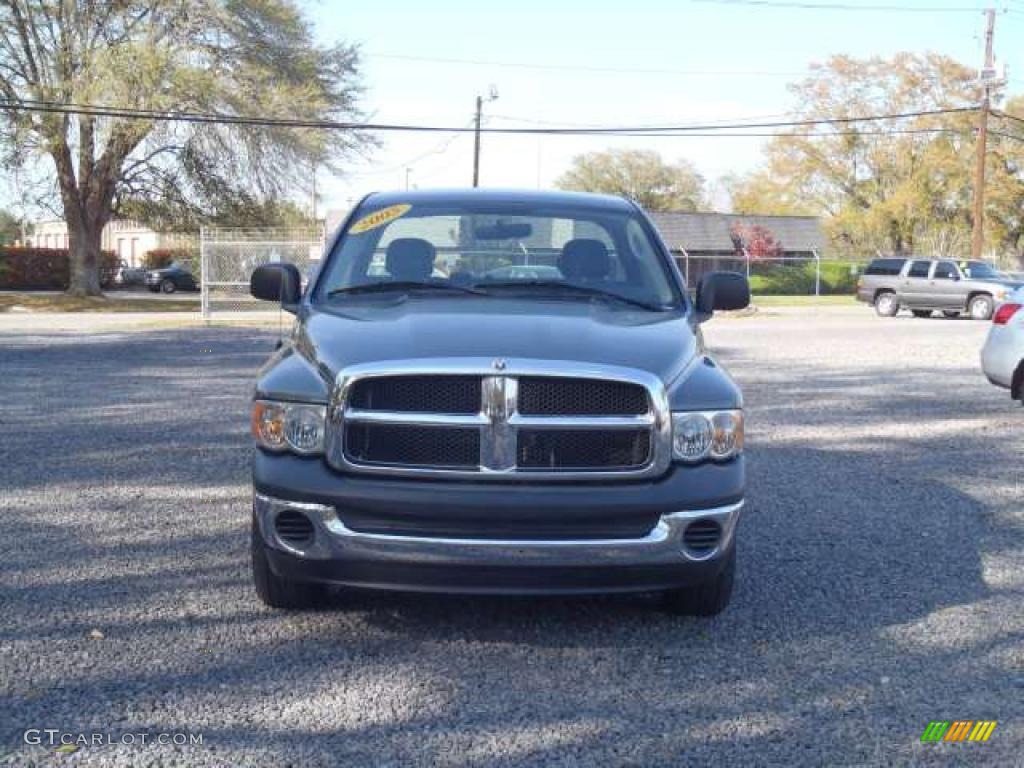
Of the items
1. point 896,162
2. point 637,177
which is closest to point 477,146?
point 896,162

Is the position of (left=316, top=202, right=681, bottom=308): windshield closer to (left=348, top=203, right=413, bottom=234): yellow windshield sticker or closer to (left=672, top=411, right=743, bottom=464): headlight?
(left=348, top=203, right=413, bottom=234): yellow windshield sticker

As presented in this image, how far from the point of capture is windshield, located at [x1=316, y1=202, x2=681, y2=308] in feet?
17.8

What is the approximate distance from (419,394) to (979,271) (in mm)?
30669

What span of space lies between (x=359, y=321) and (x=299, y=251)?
2215 centimetres

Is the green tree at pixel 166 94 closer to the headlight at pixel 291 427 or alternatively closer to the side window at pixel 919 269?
the side window at pixel 919 269

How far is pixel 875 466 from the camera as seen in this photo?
28.1 feet

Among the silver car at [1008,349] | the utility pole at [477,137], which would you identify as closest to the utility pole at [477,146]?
the utility pole at [477,137]

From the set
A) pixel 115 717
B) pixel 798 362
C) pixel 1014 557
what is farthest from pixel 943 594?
pixel 798 362

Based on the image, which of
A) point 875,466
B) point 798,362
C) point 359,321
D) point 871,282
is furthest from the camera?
point 871,282

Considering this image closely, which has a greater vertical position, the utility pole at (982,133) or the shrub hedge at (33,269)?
the utility pole at (982,133)

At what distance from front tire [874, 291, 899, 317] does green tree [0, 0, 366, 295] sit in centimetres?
1645

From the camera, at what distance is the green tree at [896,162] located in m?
59.8

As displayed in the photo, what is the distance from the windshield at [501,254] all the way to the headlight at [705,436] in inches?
42.9

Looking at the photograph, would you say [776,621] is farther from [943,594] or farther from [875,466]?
[875,466]
